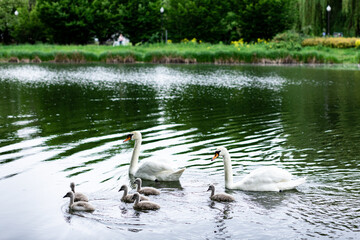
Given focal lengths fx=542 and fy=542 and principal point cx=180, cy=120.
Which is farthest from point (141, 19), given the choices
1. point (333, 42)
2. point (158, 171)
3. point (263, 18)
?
point (158, 171)

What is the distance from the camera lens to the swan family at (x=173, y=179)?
27.8ft

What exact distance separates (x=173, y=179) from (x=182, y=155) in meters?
2.16

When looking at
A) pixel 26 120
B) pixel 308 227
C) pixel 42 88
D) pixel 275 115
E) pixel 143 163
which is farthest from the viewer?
pixel 42 88

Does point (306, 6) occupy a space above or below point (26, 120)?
above

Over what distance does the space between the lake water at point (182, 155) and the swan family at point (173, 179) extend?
14 cm

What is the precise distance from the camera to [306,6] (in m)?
51.8

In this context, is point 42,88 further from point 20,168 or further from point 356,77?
point 356,77

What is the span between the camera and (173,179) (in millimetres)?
10172

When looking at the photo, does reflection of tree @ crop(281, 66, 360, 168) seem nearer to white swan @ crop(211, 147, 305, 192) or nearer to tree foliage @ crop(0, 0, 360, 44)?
white swan @ crop(211, 147, 305, 192)

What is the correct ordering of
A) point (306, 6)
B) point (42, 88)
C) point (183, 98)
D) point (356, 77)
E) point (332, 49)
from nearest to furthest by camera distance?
point (183, 98)
point (42, 88)
point (356, 77)
point (332, 49)
point (306, 6)

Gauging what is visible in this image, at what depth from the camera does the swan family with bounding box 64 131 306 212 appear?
847 centimetres

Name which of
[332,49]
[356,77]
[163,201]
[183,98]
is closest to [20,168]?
[163,201]

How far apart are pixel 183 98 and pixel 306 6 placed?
106 feet

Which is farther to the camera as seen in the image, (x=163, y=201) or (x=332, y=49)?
(x=332, y=49)
